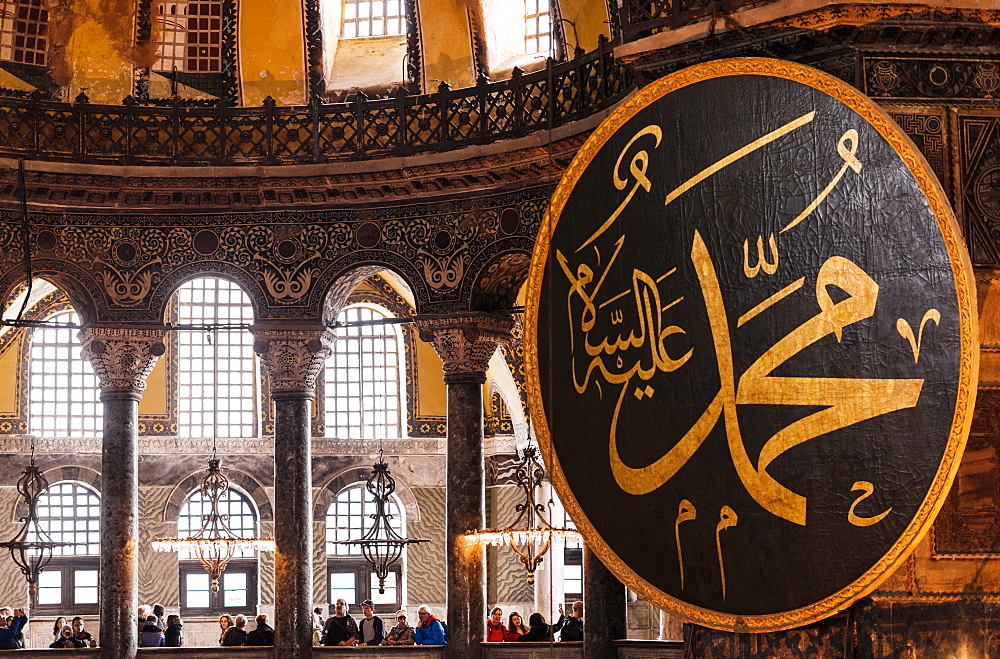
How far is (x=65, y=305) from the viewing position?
18.4 metres

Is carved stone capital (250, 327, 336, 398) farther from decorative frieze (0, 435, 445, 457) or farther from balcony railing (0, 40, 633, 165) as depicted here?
decorative frieze (0, 435, 445, 457)

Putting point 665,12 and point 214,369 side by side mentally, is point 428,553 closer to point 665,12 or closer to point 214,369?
point 214,369

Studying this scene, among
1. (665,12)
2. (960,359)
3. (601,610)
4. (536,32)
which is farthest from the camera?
(536,32)

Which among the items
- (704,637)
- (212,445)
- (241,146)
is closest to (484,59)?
(241,146)

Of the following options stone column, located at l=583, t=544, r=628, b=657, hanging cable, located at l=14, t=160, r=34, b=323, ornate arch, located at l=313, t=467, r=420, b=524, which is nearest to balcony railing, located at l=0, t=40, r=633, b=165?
hanging cable, located at l=14, t=160, r=34, b=323

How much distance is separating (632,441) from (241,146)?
5923 millimetres

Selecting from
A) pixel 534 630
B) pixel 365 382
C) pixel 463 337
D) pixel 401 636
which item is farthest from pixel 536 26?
pixel 365 382

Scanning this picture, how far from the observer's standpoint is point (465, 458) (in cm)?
1194

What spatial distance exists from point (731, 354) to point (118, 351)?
21.7ft

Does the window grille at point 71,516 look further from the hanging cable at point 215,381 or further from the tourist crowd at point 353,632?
the tourist crowd at point 353,632

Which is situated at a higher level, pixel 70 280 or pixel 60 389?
pixel 70 280

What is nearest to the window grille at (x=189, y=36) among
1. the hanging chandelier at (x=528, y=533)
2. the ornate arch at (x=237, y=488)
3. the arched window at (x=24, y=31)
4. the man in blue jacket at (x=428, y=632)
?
the arched window at (x=24, y=31)

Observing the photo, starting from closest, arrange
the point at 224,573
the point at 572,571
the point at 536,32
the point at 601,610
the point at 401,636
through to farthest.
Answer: the point at 601,610
the point at 536,32
the point at 401,636
the point at 572,571
the point at 224,573

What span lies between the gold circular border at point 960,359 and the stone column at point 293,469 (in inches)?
169
